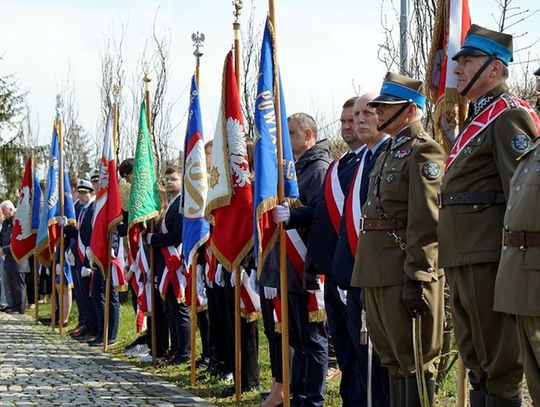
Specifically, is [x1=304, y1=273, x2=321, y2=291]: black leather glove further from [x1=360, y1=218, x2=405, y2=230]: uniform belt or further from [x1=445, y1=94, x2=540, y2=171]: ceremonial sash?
[x1=445, y1=94, x2=540, y2=171]: ceremonial sash

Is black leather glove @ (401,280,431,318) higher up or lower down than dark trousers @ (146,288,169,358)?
higher up

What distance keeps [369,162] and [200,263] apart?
413 cm

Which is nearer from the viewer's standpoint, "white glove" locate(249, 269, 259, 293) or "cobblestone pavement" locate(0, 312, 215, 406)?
"cobblestone pavement" locate(0, 312, 215, 406)

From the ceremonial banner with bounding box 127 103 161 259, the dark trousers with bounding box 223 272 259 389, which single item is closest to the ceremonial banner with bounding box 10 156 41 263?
the ceremonial banner with bounding box 127 103 161 259

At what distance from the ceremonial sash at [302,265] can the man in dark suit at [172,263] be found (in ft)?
9.98

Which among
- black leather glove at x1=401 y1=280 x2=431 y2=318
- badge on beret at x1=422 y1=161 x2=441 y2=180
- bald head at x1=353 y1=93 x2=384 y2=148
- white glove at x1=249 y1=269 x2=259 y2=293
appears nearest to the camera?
black leather glove at x1=401 y1=280 x2=431 y2=318

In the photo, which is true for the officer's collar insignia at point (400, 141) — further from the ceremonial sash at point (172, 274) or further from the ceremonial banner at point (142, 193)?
the ceremonial banner at point (142, 193)

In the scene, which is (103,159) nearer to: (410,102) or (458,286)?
(410,102)

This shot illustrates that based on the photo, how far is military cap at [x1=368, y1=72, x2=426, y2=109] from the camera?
5031 millimetres

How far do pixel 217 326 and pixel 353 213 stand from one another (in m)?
3.49

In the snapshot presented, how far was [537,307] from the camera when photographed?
345 cm

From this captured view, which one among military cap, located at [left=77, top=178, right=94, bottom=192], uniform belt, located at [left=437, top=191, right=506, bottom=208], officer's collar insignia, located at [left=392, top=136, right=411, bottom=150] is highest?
military cap, located at [left=77, top=178, right=94, bottom=192]

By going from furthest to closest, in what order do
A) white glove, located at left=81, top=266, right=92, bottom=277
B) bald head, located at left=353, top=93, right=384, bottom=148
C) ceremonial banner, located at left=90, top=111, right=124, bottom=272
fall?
white glove, located at left=81, top=266, right=92, bottom=277, ceremonial banner, located at left=90, top=111, right=124, bottom=272, bald head, located at left=353, top=93, right=384, bottom=148

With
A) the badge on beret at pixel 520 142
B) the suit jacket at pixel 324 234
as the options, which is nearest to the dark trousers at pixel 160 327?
the suit jacket at pixel 324 234
